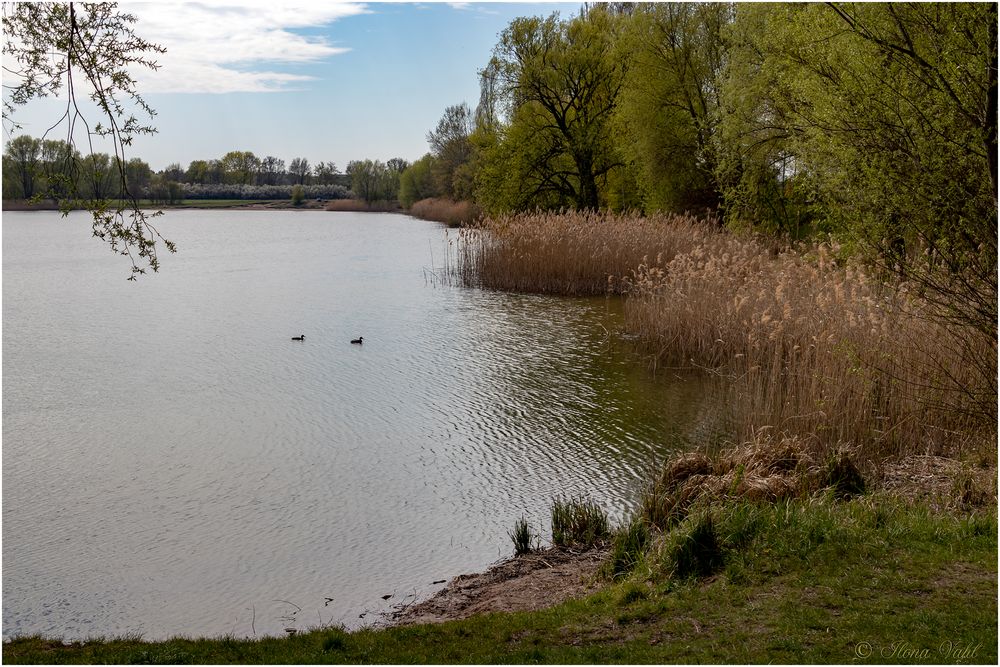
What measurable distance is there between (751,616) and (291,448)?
606 cm

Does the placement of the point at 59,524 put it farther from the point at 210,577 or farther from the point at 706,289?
the point at 706,289

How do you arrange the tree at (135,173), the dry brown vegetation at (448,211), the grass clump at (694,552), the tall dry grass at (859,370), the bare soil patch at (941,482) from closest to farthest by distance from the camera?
the grass clump at (694,552), the bare soil patch at (941,482), the tall dry grass at (859,370), the tree at (135,173), the dry brown vegetation at (448,211)

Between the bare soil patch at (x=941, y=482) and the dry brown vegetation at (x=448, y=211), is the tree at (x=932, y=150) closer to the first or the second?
the bare soil patch at (x=941, y=482)

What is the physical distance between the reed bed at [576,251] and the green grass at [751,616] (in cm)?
1474

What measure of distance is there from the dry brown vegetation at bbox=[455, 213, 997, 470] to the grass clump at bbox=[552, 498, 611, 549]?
1609 mm

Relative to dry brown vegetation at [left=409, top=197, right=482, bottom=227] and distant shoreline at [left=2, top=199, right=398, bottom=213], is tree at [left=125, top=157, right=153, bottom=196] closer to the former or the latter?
distant shoreline at [left=2, top=199, right=398, bottom=213]

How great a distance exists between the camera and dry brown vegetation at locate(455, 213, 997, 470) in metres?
7.75

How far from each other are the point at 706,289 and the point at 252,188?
3585 inches

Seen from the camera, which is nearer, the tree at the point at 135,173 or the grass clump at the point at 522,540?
the grass clump at the point at 522,540

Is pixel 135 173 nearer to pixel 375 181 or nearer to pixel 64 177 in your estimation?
pixel 64 177

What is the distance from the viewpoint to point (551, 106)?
3291 centimetres

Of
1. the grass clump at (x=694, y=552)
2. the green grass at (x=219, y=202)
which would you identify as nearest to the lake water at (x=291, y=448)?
the grass clump at (x=694, y=552)

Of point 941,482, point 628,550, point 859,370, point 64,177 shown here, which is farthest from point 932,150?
point 64,177

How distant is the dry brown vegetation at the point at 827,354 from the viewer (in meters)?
7.75
